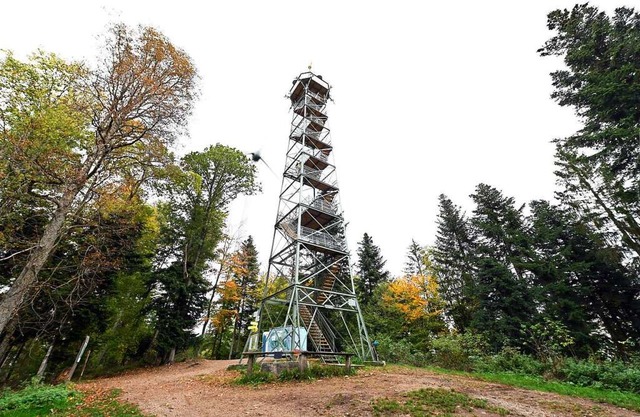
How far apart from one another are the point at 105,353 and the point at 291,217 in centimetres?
1506

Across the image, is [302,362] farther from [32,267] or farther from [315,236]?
[32,267]

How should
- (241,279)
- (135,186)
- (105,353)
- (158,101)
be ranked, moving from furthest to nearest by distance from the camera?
1. (241,279)
2. (105,353)
3. (135,186)
4. (158,101)

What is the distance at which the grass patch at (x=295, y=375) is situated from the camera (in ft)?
28.7

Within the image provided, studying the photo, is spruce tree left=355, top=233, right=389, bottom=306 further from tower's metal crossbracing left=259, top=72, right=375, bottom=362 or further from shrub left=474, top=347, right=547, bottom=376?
shrub left=474, top=347, right=547, bottom=376

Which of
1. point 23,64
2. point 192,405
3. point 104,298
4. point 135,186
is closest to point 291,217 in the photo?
point 135,186

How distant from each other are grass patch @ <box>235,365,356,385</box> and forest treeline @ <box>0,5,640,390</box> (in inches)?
213

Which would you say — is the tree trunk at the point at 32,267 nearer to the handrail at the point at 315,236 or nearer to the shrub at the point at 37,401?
the shrub at the point at 37,401

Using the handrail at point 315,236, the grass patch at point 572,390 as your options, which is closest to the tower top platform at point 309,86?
the handrail at point 315,236

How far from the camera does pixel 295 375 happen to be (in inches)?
345

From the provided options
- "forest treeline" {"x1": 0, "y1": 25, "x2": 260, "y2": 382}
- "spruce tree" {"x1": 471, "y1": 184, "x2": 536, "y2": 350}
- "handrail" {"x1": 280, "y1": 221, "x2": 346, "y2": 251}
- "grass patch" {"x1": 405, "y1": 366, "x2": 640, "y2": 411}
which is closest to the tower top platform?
"forest treeline" {"x1": 0, "y1": 25, "x2": 260, "y2": 382}

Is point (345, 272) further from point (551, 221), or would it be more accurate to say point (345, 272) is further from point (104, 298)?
point (551, 221)

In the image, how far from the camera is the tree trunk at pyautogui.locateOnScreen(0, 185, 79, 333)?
587cm

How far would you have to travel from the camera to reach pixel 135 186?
8984mm

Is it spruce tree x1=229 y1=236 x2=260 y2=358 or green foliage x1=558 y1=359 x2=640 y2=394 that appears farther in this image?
spruce tree x1=229 y1=236 x2=260 y2=358
